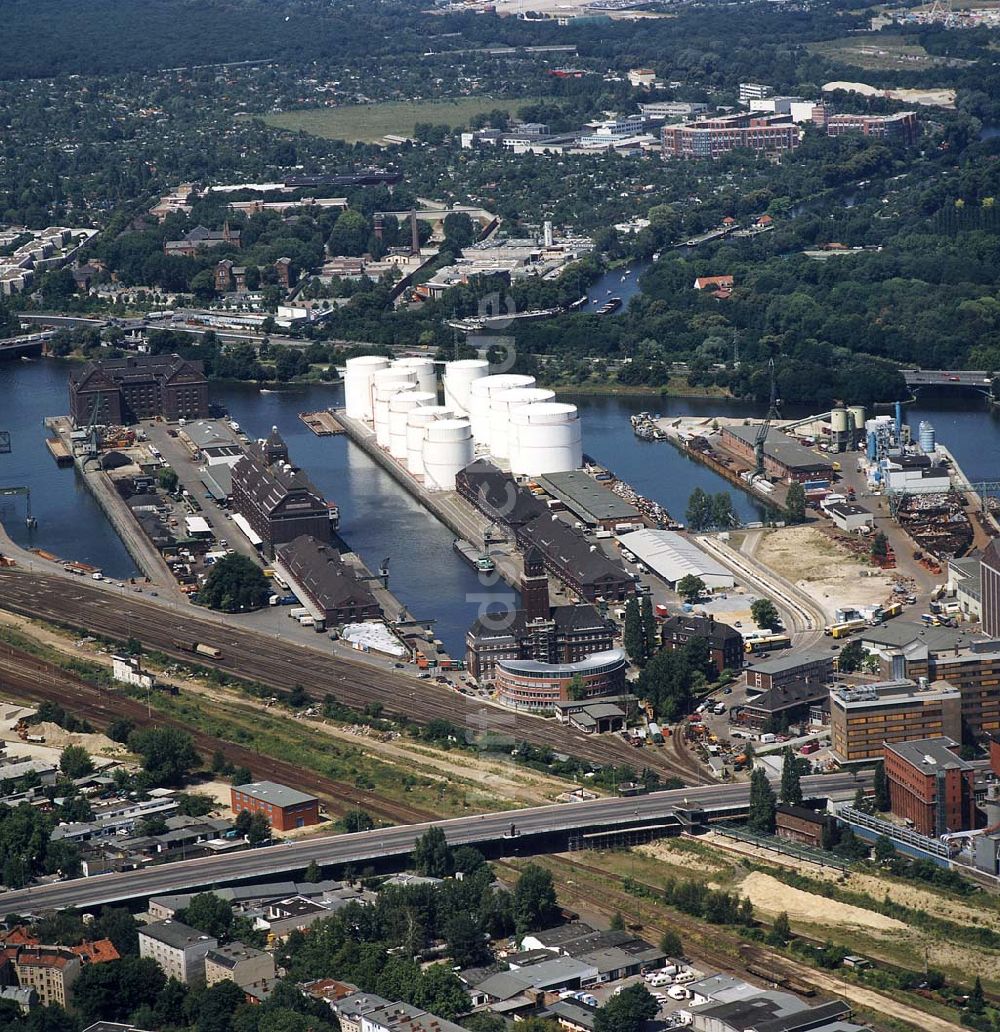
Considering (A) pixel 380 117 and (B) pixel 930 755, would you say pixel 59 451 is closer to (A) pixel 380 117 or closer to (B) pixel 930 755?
(B) pixel 930 755

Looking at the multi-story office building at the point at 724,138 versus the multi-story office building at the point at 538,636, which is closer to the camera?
the multi-story office building at the point at 538,636

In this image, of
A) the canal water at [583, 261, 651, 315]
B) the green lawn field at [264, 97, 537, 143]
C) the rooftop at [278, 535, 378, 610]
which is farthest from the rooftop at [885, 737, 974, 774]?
the green lawn field at [264, 97, 537, 143]

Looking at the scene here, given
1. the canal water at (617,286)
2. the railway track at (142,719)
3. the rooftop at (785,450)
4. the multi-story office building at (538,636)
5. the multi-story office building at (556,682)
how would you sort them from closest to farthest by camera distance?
the railway track at (142,719) < the multi-story office building at (556,682) < the multi-story office building at (538,636) < the rooftop at (785,450) < the canal water at (617,286)

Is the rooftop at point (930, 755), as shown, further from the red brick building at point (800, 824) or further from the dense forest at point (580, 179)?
the dense forest at point (580, 179)

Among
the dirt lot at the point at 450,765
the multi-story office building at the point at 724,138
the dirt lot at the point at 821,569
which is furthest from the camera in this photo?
the multi-story office building at the point at 724,138

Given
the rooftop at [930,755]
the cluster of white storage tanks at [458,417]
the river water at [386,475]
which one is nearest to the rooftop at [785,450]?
the river water at [386,475]

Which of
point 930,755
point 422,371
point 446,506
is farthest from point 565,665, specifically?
point 422,371

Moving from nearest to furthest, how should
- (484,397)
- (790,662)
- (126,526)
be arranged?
(790,662) < (126,526) < (484,397)
